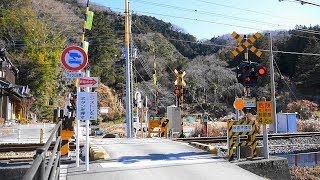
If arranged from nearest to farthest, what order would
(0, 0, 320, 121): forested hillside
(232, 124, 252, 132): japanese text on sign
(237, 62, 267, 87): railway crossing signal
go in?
1. (232, 124, 252, 132): japanese text on sign
2. (237, 62, 267, 87): railway crossing signal
3. (0, 0, 320, 121): forested hillside

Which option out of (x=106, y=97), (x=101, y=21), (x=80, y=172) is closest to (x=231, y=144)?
(x=80, y=172)

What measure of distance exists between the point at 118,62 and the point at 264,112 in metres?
47.4

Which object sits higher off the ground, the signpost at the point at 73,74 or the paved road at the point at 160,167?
the signpost at the point at 73,74

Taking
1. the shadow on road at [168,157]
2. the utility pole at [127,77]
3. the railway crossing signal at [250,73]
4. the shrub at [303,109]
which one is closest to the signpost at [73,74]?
the shadow on road at [168,157]

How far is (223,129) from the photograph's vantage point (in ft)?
70.4

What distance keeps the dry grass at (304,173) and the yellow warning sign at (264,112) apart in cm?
289

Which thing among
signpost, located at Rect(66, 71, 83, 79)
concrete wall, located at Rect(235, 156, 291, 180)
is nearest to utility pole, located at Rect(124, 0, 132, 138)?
concrete wall, located at Rect(235, 156, 291, 180)

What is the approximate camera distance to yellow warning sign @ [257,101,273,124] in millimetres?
9211

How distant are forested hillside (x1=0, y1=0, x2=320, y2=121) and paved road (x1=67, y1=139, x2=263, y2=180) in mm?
22620

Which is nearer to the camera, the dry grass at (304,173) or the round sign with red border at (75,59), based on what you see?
the round sign with red border at (75,59)

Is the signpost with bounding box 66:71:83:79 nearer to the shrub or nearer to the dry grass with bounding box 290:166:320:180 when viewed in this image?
the dry grass with bounding box 290:166:320:180

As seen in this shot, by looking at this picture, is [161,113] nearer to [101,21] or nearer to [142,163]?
[101,21]

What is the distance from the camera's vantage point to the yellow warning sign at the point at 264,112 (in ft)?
30.2

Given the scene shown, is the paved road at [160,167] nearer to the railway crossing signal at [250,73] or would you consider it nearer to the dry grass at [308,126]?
the railway crossing signal at [250,73]
